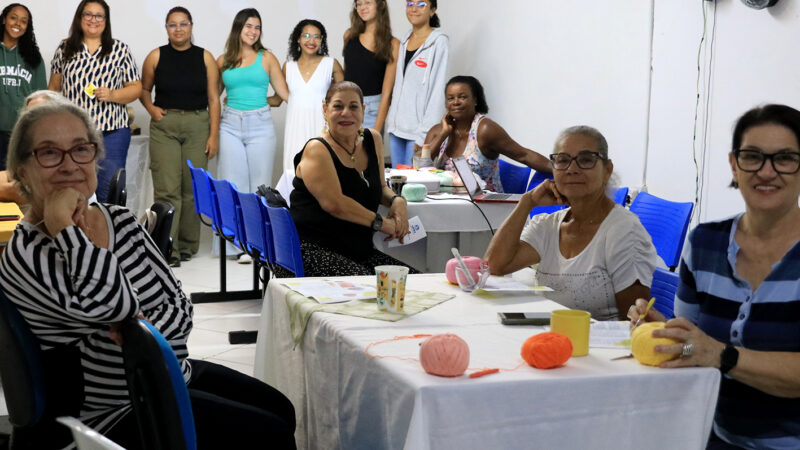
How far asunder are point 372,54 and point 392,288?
506 centimetres

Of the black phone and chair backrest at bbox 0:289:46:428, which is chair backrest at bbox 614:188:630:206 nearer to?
the black phone

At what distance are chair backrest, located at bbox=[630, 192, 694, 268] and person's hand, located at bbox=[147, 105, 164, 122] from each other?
4.11 metres

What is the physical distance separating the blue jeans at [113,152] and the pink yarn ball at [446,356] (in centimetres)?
521

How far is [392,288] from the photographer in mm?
2178

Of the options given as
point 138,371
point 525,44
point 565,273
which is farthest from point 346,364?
point 525,44

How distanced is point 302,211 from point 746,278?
2293mm

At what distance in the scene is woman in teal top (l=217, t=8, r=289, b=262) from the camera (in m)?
6.77

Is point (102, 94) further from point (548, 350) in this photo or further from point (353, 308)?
point (548, 350)

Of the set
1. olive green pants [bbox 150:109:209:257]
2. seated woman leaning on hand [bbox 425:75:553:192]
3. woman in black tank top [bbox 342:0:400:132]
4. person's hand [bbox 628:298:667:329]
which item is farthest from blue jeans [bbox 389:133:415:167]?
person's hand [bbox 628:298:667:329]

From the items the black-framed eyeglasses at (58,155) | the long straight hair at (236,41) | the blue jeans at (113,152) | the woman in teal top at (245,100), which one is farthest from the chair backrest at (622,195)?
the blue jeans at (113,152)

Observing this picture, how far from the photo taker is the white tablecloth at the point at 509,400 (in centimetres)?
161

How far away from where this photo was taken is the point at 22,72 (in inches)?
250

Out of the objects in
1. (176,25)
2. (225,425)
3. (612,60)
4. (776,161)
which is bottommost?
(225,425)

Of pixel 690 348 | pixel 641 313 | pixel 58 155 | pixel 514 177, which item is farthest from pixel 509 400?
pixel 514 177
